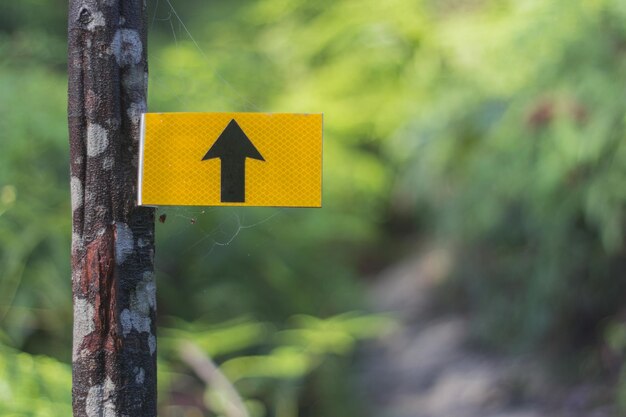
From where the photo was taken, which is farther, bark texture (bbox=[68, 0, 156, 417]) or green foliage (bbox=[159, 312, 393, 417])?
green foliage (bbox=[159, 312, 393, 417])

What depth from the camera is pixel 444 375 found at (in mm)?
3455

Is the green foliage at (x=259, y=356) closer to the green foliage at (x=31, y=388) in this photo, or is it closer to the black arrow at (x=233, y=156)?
the green foliage at (x=31, y=388)

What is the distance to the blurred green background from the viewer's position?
1.96 metres

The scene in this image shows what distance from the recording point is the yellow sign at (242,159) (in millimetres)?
776

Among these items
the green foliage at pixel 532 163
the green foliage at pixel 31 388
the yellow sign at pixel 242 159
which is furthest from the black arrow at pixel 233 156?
the green foliage at pixel 532 163

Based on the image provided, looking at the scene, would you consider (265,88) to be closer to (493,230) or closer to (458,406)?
(493,230)

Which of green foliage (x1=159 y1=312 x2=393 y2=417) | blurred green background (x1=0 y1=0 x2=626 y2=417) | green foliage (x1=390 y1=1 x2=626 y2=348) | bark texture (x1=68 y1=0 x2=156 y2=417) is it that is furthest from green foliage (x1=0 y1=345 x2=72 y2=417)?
green foliage (x1=390 y1=1 x2=626 y2=348)

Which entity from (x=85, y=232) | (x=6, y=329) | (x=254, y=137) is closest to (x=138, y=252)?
(x=85, y=232)

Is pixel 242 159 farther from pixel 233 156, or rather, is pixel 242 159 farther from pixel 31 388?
pixel 31 388

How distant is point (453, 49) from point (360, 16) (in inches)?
17.7

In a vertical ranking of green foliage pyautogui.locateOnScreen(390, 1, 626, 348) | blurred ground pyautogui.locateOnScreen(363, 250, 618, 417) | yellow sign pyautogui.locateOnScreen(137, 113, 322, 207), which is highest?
green foliage pyautogui.locateOnScreen(390, 1, 626, 348)

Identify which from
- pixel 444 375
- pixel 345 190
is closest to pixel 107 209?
pixel 345 190

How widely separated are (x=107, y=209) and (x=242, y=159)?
135 mm

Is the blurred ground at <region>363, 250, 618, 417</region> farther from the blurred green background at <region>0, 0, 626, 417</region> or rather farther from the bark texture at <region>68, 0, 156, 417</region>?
the bark texture at <region>68, 0, 156, 417</region>
